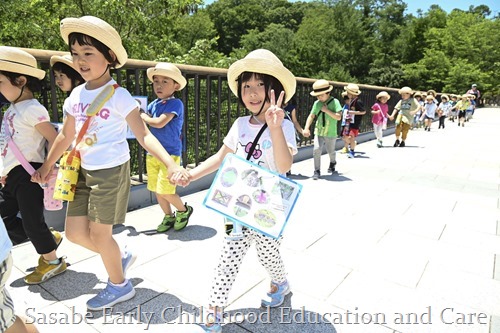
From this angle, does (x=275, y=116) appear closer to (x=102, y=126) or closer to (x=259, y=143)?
(x=259, y=143)

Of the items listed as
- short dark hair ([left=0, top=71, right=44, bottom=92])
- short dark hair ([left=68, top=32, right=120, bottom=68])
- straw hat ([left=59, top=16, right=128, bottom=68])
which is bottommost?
short dark hair ([left=0, top=71, right=44, bottom=92])

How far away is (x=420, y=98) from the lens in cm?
1819

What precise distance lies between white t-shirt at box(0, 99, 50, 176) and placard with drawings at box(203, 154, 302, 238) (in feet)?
5.11

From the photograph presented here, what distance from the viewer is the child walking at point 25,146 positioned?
104 inches

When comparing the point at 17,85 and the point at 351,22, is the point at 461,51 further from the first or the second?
the point at 17,85

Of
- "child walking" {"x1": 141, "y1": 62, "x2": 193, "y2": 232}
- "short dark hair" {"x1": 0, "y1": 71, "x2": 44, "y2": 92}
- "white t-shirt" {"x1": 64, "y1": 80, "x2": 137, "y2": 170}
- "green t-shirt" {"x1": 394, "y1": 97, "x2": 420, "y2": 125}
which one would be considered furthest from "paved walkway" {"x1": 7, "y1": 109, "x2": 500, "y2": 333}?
"green t-shirt" {"x1": 394, "y1": 97, "x2": 420, "y2": 125}

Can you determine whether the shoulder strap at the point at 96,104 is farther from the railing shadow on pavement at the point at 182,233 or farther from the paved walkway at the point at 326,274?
the railing shadow on pavement at the point at 182,233

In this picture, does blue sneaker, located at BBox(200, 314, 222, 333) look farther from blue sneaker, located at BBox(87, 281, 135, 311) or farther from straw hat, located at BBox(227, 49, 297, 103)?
straw hat, located at BBox(227, 49, 297, 103)

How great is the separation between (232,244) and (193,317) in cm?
61

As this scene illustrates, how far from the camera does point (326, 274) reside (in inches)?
121

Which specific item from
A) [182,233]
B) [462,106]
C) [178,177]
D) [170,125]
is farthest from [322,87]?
[462,106]

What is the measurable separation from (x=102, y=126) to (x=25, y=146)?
800 mm

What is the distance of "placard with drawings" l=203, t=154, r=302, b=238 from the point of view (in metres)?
2.05

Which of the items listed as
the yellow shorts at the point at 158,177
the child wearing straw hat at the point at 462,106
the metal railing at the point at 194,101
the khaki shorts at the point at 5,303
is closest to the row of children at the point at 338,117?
the metal railing at the point at 194,101
